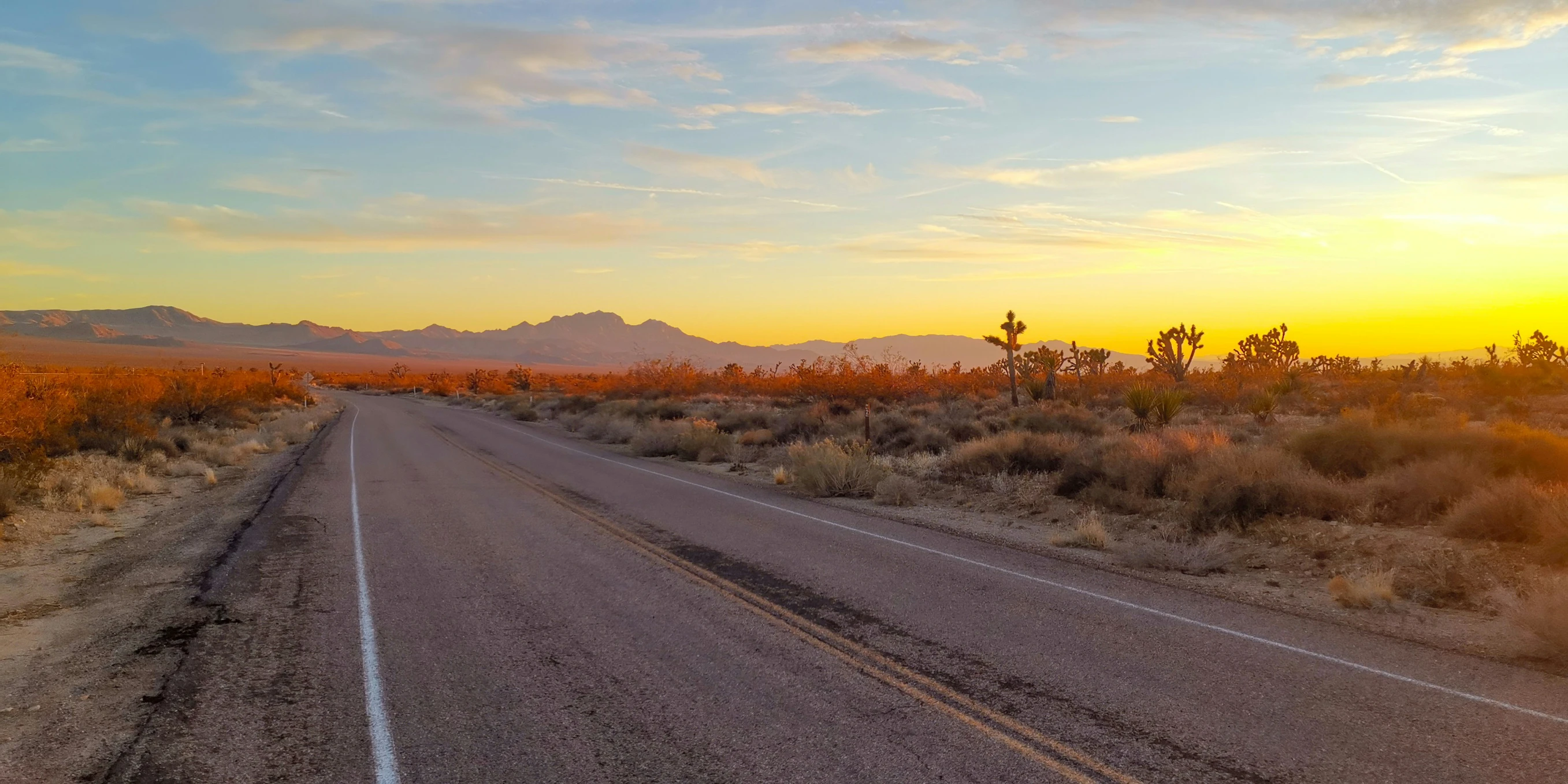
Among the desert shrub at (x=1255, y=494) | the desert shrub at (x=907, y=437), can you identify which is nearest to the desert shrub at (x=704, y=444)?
the desert shrub at (x=907, y=437)

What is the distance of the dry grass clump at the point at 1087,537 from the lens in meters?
11.6

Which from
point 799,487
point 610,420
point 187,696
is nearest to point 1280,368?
point 610,420

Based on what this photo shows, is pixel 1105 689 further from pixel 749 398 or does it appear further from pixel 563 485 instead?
pixel 749 398

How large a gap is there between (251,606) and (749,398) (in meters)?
41.4

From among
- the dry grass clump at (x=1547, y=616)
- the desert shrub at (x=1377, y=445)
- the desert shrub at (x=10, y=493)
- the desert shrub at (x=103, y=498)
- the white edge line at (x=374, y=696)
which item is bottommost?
the desert shrub at (x=103, y=498)

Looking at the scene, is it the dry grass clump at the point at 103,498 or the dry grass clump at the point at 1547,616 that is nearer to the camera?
the dry grass clump at the point at 1547,616

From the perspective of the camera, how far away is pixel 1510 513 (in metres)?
10.2

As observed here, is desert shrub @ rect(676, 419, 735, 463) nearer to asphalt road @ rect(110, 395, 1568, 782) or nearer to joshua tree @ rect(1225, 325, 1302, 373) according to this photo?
asphalt road @ rect(110, 395, 1568, 782)

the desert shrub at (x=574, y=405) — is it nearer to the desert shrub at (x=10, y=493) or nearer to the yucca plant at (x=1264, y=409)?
Result: the yucca plant at (x=1264, y=409)

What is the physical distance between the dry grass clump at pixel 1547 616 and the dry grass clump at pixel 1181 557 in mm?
3018

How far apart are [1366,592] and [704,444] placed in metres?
18.6

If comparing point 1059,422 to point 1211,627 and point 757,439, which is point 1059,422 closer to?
point 757,439

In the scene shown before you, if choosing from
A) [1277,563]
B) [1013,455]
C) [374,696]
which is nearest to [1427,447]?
[1277,563]

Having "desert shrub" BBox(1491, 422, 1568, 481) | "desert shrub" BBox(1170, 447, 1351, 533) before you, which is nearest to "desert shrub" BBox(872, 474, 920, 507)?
"desert shrub" BBox(1170, 447, 1351, 533)
